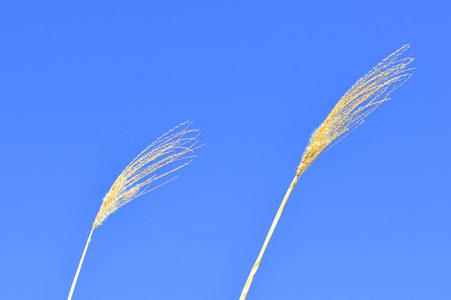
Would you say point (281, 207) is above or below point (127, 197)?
below

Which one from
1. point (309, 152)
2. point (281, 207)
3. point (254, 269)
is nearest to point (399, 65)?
point (309, 152)

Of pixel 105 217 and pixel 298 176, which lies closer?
pixel 298 176

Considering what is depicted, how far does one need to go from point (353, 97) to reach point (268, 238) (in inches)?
42.4

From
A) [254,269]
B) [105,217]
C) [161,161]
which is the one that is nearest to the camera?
[254,269]

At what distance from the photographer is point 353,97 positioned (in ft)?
11.4

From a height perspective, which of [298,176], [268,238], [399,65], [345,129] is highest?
[399,65]

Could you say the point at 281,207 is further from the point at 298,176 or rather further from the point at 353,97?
the point at 353,97

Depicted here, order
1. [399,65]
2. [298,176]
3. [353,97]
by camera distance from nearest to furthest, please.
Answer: [298,176] < [353,97] < [399,65]

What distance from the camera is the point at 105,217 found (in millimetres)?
4004

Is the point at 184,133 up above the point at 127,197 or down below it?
above

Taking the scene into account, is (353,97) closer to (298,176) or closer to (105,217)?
(298,176)

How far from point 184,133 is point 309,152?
1450 millimetres

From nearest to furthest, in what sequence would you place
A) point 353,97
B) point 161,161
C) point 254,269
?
point 254,269, point 353,97, point 161,161

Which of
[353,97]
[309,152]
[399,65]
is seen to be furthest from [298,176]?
[399,65]
